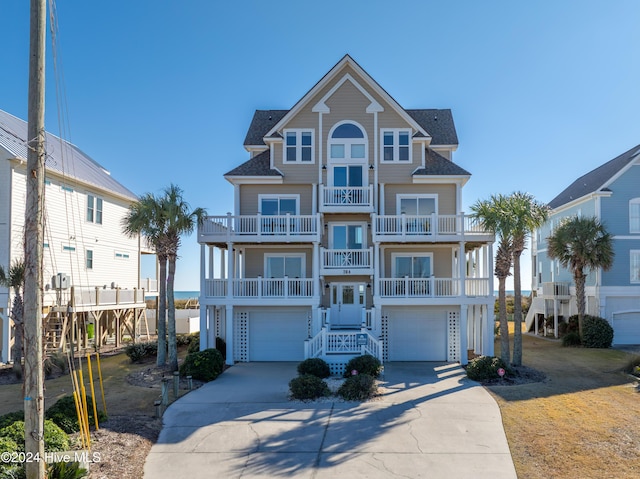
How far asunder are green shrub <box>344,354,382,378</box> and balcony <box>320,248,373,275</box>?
5284mm

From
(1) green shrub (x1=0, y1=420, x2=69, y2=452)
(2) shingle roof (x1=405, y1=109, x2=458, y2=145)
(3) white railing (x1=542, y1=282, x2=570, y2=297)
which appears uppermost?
(2) shingle roof (x1=405, y1=109, x2=458, y2=145)

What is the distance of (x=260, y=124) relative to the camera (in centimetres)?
2625

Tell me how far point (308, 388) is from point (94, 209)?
18486 mm

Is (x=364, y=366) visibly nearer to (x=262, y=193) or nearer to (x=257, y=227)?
(x=257, y=227)

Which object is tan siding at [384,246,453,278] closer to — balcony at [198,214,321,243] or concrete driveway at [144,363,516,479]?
balcony at [198,214,321,243]

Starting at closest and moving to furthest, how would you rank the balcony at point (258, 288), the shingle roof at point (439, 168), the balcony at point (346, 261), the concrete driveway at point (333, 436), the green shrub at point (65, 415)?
the concrete driveway at point (333, 436) → the green shrub at point (65, 415) → the balcony at point (258, 288) → the balcony at point (346, 261) → the shingle roof at point (439, 168)

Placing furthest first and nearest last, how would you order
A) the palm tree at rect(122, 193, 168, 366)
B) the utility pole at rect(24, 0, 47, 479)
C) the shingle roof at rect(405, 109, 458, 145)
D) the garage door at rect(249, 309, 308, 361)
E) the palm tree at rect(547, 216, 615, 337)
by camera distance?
the palm tree at rect(547, 216, 615, 337) < the shingle roof at rect(405, 109, 458, 145) < the garage door at rect(249, 309, 308, 361) < the palm tree at rect(122, 193, 168, 366) < the utility pole at rect(24, 0, 47, 479)

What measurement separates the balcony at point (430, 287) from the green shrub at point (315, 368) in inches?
194

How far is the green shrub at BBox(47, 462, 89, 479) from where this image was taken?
796cm

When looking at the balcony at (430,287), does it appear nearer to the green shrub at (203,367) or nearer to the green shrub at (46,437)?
the green shrub at (203,367)

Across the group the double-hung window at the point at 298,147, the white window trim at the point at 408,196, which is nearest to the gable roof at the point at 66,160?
the double-hung window at the point at 298,147

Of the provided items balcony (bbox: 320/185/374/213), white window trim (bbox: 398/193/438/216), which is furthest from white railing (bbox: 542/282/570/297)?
balcony (bbox: 320/185/374/213)

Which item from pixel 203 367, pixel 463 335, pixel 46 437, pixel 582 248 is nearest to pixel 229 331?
pixel 203 367

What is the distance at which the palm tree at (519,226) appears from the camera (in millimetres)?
17688
